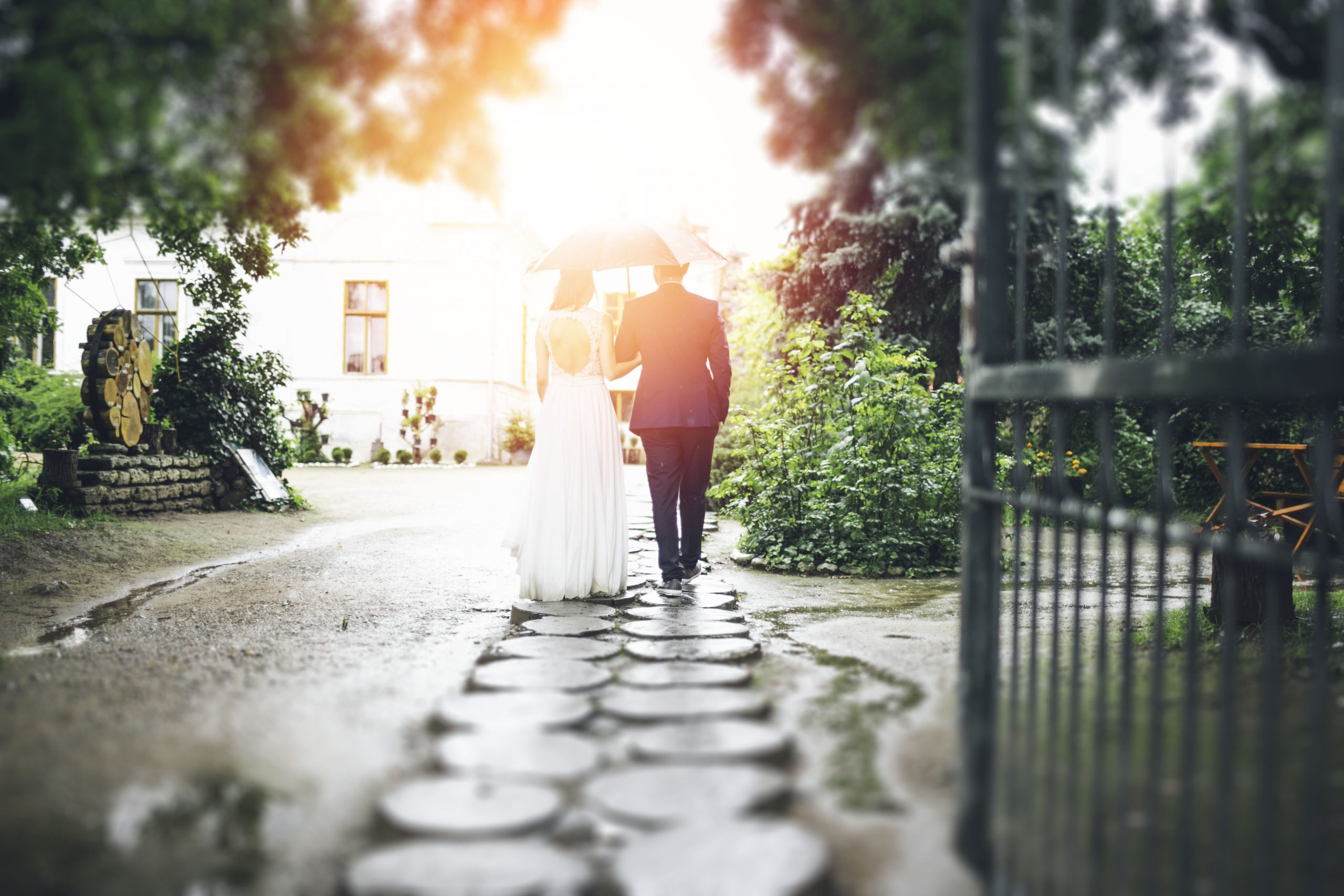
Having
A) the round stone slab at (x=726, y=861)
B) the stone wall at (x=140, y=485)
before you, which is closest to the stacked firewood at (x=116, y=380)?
the stone wall at (x=140, y=485)

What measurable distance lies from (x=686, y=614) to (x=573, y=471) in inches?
38.5

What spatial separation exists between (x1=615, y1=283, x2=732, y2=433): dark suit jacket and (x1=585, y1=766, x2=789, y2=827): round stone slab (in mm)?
3239

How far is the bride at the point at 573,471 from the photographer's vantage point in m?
4.89

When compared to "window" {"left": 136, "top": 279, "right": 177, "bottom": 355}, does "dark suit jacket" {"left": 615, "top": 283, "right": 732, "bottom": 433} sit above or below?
below

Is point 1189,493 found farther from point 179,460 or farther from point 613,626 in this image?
point 179,460

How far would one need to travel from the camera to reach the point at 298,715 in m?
2.80

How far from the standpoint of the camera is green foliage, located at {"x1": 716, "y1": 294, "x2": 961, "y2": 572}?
21.2 feet

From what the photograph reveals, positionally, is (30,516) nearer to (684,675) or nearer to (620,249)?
(620,249)

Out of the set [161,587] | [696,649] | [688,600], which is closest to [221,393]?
[161,587]

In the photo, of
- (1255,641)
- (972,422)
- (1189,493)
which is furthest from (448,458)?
(972,422)

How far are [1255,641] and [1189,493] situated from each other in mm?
9564

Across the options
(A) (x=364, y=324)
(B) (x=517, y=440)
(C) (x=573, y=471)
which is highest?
(A) (x=364, y=324)

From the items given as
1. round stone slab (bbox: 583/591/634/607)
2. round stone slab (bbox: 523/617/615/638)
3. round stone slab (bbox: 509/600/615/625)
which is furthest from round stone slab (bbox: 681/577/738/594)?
round stone slab (bbox: 523/617/615/638)

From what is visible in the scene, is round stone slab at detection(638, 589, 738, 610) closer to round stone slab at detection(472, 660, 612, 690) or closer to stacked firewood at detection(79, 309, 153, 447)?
round stone slab at detection(472, 660, 612, 690)
